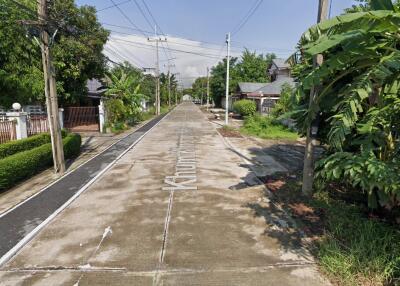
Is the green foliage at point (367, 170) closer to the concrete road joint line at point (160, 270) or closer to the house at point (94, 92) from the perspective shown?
the concrete road joint line at point (160, 270)

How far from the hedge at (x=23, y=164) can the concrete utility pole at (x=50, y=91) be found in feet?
2.17

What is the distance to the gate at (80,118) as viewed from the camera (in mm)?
23031

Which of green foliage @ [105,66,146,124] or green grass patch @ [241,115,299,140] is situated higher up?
green foliage @ [105,66,146,124]

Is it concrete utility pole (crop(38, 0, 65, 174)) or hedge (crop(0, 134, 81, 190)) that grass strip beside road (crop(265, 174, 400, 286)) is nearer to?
concrete utility pole (crop(38, 0, 65, 174))

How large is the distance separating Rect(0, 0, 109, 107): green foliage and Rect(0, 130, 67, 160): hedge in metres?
5.04

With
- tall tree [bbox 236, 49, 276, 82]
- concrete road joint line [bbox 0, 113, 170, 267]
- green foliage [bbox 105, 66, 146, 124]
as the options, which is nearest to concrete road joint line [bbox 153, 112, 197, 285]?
concrete road joint line [bbox 0, 113, 170, 267]

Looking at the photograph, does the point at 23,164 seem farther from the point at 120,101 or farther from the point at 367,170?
the point at 120,101

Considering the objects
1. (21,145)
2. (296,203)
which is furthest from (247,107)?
(296,203)

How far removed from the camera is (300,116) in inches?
301

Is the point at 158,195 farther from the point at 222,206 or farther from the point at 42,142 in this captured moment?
the point at 42,142

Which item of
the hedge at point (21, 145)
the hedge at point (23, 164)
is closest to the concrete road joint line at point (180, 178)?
the hedge at point (23, 164)

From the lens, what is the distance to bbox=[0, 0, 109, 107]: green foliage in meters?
16.2

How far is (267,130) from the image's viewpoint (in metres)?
20.9

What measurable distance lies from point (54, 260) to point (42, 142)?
8380 millimetres
